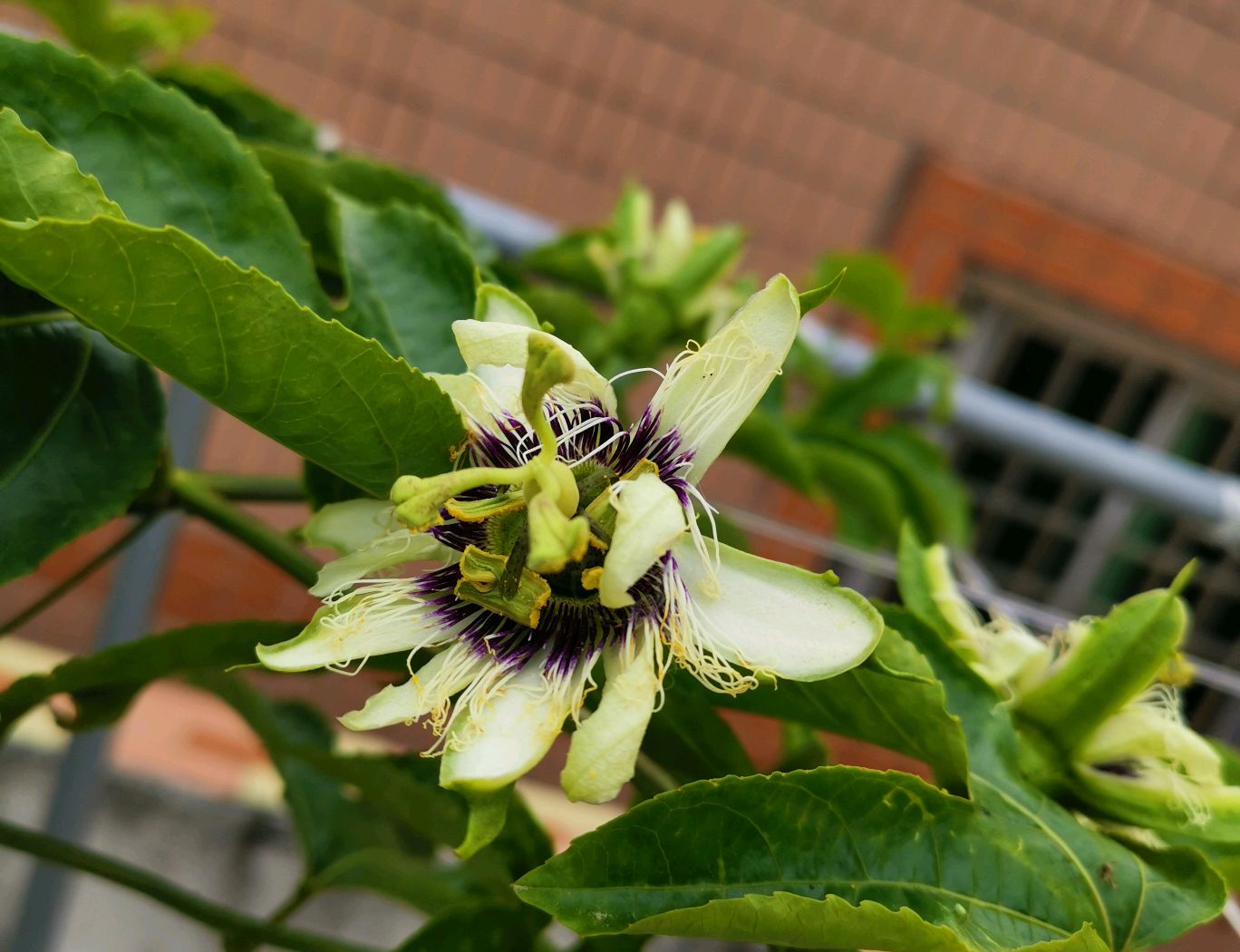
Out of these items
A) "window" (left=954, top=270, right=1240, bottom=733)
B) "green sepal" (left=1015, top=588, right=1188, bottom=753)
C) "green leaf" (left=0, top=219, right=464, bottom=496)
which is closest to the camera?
"green leaf" (left=0, top=219, right=464, bottom=496)

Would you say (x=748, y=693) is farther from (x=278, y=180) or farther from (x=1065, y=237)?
(x=1065, y=237)

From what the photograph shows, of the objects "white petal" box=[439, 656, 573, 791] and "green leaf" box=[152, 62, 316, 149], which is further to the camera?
"green leaf" box=[152, 62, 316, 149]

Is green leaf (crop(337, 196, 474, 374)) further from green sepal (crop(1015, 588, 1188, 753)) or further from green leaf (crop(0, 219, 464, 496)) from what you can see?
green sepal (crop(1015, 588, 1188, 753))

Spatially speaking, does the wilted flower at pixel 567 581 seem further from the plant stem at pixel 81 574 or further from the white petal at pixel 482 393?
the plant stem at pixel 81 574

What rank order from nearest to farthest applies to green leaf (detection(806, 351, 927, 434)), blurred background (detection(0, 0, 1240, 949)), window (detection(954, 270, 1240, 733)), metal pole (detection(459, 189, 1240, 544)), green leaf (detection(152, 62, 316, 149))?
green leaf (detection(152, 62, 316, 149)) < metal pole (detection(459, 189, 1240, 544)) < green leaf (detection(806, 351, 927, 434)) < blurred background (detection(0, 0, 1240, 949)) < window (detection(954, 270, 1240, 733))

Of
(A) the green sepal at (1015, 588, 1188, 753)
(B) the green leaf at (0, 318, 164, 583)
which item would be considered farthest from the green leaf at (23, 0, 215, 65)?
(A) the green sepal at (1015, 588, 1188, 753)

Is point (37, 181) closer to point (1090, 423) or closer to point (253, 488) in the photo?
point (253, 488)

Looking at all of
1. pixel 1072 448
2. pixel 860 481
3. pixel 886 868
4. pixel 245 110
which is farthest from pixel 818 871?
pixel 1072 448
